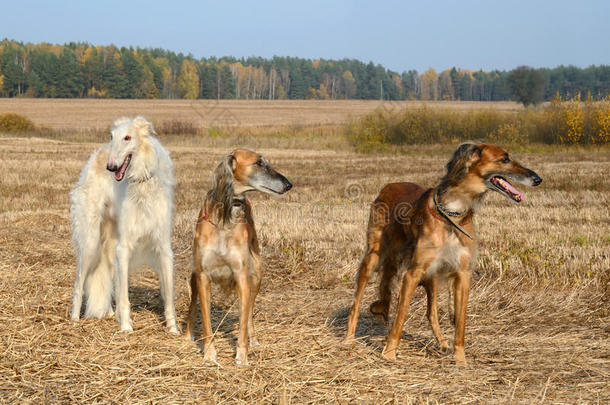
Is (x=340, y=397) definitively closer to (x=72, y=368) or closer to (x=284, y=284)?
(x=72, y=368)

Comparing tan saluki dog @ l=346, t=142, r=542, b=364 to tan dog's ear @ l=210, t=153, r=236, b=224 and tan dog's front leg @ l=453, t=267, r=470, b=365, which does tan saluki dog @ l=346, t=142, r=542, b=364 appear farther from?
tan dog's ear @ l=210, t=153, r=236, b=224

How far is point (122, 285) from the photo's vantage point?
6.25 m

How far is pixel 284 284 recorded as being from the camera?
26.1ft

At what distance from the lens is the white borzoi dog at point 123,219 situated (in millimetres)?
6094

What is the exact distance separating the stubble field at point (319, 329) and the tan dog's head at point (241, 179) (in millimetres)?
1149

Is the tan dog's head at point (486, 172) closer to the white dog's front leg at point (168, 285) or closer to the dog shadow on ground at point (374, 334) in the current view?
the dog shadow on ground at point (374, 334)

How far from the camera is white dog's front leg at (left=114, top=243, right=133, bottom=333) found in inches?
242

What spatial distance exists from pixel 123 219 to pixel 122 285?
0.63 metres

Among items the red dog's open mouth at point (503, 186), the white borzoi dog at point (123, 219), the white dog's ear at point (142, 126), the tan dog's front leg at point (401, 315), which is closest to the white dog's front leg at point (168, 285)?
the white borzoi dog at point (123, 219)

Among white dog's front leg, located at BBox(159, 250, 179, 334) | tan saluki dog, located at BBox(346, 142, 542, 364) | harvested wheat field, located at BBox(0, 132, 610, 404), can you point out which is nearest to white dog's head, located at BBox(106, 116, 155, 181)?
white dog's front leg, located at BBox(159, 250, 179, 334)

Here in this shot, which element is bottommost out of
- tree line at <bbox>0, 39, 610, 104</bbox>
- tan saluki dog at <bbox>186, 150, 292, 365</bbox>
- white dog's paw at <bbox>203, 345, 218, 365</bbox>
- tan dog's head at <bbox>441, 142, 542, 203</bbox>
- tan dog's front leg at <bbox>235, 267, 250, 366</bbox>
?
white dog's paw at <bbox>203, 345, 218, 365</bbox>

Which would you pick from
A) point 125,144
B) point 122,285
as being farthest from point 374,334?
point 125,144

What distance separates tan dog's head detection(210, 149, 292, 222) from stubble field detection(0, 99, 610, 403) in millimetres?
1149

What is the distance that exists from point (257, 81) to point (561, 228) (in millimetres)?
108938
